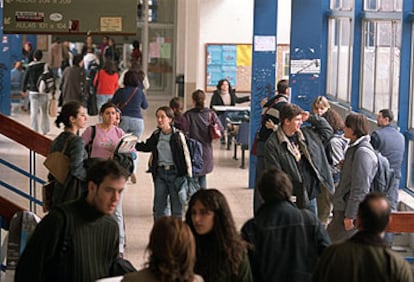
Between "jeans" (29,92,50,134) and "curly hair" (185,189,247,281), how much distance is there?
1563 cm

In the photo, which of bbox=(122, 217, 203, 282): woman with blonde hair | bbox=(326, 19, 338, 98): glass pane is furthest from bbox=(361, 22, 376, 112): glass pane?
bbox=(122, 217, 203, 282): woman with blonde hair

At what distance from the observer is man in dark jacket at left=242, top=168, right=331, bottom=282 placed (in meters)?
6.64

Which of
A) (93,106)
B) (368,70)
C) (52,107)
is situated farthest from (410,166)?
(52,107)

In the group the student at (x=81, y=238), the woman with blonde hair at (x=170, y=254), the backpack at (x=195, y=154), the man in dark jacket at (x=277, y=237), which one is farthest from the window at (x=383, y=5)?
the woman with blonde hair at (x=170, y=254)

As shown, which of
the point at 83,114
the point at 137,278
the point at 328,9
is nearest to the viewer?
the point at 137,278

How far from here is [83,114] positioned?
9.38 m

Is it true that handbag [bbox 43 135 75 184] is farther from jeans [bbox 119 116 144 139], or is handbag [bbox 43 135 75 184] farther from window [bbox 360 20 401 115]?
window [bbox 360 20 401 115]

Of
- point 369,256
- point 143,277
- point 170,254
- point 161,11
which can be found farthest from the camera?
point 161,11

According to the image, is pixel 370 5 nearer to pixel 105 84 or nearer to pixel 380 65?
pixel 380 65

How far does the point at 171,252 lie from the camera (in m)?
5.27

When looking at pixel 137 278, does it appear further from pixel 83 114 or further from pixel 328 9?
pixel 328 9

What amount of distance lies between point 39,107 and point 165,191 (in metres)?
10.5

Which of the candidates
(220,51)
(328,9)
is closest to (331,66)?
(328,9)

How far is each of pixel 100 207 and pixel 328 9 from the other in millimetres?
16573
